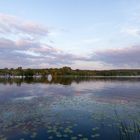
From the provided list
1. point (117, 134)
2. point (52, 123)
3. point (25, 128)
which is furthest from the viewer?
point (52, 123)

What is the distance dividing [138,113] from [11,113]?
11.1 metres

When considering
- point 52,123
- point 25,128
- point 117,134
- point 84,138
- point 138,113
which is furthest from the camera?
point 138,113

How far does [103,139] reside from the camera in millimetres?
11789

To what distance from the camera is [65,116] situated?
685 inches

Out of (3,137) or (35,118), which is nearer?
(3,137)

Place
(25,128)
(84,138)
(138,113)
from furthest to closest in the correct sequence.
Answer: (138,113), (25,128), (84,138)

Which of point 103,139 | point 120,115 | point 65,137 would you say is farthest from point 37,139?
point 120,115

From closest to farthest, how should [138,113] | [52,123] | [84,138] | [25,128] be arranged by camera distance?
[84,138] → [25,128] → [52,123] → [138,113]

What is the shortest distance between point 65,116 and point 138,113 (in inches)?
251

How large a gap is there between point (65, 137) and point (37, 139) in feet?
5.26

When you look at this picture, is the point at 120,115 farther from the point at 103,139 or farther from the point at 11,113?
the point at 11,113

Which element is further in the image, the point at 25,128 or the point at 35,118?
the point at 35,118

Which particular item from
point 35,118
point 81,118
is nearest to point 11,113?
point 35,118

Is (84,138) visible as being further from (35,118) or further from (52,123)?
(35,118)
